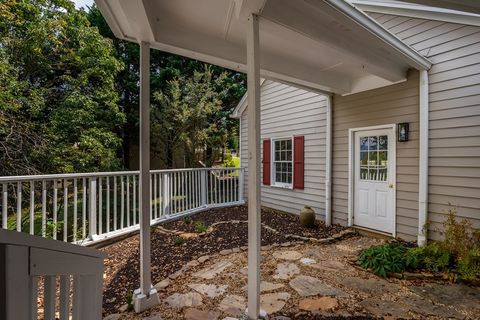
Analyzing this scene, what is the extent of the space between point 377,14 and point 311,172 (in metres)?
3.24

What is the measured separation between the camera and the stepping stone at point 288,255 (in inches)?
146

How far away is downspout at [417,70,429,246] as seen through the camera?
3896mm

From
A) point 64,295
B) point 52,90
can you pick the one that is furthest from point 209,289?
point 52,90

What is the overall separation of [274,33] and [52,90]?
6.32 meters

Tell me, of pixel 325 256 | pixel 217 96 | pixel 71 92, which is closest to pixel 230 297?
pixel 325 256

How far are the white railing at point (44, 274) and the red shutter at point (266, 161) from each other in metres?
6.05

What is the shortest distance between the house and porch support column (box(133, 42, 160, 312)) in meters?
3.26

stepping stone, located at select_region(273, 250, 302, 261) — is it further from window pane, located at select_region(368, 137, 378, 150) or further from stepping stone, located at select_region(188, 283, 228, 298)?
window pane, located at select_region(368, 137, 378, 150)

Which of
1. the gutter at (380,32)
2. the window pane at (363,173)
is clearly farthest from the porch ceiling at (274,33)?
the window pane at (363,173)

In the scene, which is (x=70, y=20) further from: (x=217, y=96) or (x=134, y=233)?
(x=134, y=233)

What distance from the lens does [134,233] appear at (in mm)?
4570

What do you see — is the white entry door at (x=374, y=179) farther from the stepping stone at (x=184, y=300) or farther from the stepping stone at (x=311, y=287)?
the stepping stone at (x=184, y=300)

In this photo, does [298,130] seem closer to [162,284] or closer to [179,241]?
[179,241]

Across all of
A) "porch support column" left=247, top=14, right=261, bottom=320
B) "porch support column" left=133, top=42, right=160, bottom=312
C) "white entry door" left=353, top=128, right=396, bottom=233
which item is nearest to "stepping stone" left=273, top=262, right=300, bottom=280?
"porch support column" left=247, top=14, right=261, bottom=320
